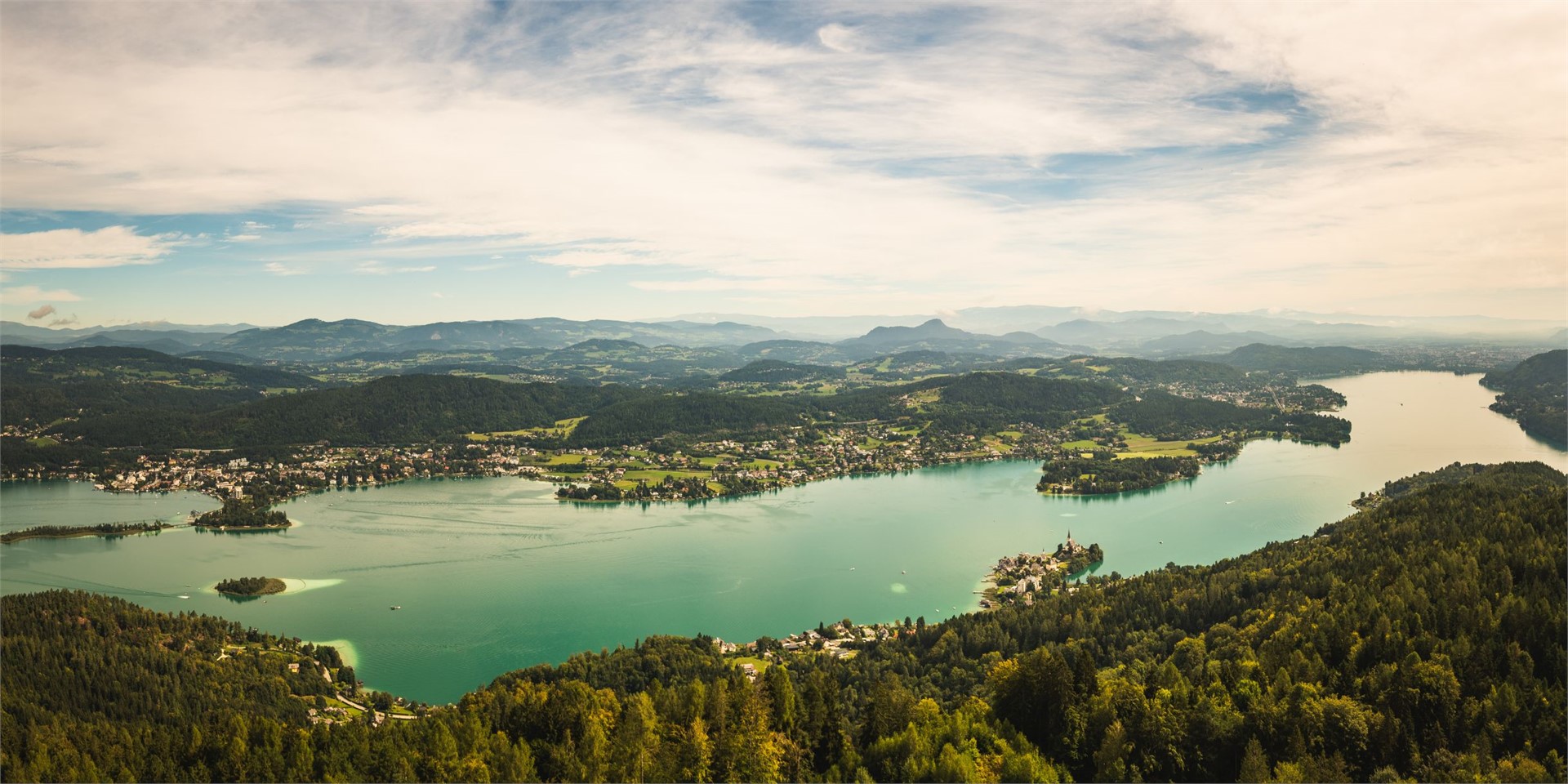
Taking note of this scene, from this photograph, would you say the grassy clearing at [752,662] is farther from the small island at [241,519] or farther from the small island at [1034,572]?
the small island at [241,519]

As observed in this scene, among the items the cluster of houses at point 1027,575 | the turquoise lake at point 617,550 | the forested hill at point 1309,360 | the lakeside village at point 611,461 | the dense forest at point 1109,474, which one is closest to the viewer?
the turquoise lake at point 617,550

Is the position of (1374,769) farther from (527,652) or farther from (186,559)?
(186,559)

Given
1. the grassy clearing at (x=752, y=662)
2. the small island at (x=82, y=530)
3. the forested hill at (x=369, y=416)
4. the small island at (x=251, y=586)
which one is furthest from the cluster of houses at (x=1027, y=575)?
the forested hill at (x=369, y=416)

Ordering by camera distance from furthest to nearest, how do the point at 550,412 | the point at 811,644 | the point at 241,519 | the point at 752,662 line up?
the point at 550,412 → the point at 241,519 → the point at 811,644 → the point at 752,662

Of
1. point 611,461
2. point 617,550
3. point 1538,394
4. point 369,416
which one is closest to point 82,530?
point 617,550

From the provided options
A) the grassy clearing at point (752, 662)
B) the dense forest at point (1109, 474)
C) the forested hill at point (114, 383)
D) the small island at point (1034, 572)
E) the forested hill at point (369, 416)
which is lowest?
the grassy clearing at point (752, 662)

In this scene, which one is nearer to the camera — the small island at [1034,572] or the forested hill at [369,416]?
the small island at [1034,572]

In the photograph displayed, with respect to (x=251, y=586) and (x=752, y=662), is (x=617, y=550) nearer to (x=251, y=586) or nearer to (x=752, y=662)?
(x=251, y=586)
